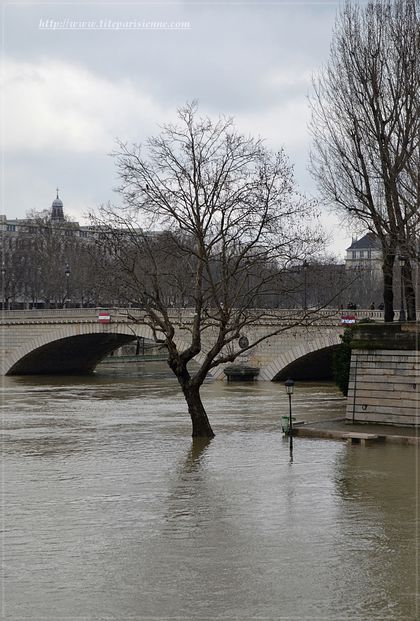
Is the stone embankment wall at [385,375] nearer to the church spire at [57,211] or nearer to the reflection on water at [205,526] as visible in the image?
the reflection on water at [205,526]

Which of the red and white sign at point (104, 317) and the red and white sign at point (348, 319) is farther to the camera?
the red and white sign at point (104, 317)

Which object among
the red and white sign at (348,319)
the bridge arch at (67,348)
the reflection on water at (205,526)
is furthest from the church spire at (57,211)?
the reflection on water at (205,526)

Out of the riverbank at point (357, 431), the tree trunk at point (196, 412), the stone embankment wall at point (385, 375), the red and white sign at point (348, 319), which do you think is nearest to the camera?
the riverbank at point (357, 431)

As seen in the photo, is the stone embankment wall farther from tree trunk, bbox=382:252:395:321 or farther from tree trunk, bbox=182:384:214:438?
tree trunk, bbox=182:384:214:438

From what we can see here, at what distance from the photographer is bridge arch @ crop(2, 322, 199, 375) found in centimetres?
5209

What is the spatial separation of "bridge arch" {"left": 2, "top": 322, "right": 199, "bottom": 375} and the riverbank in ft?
Result: 81.8

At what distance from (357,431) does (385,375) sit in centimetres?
175

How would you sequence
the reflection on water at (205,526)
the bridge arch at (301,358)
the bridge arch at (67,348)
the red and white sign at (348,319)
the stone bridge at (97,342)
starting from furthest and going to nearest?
the bridge arch at (67,348), the stone bridge at (97,342), the bridge arch at (301,358), the red and white sign at (348,319), the reflection on water at (205,526)

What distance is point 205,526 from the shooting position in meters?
14.8

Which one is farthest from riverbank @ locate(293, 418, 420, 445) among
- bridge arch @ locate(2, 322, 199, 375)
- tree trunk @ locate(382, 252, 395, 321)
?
bridge arch @ locate(2, 322, 199, 375)

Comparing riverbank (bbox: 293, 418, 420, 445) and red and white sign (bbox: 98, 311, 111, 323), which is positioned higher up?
red and white sign (bbox: 98, 311, 111, 323)

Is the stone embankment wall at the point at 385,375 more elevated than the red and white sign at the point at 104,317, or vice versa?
the red and white sign at the point at 104,317

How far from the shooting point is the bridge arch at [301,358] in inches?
1700

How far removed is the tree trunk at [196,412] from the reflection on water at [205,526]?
38 cm
